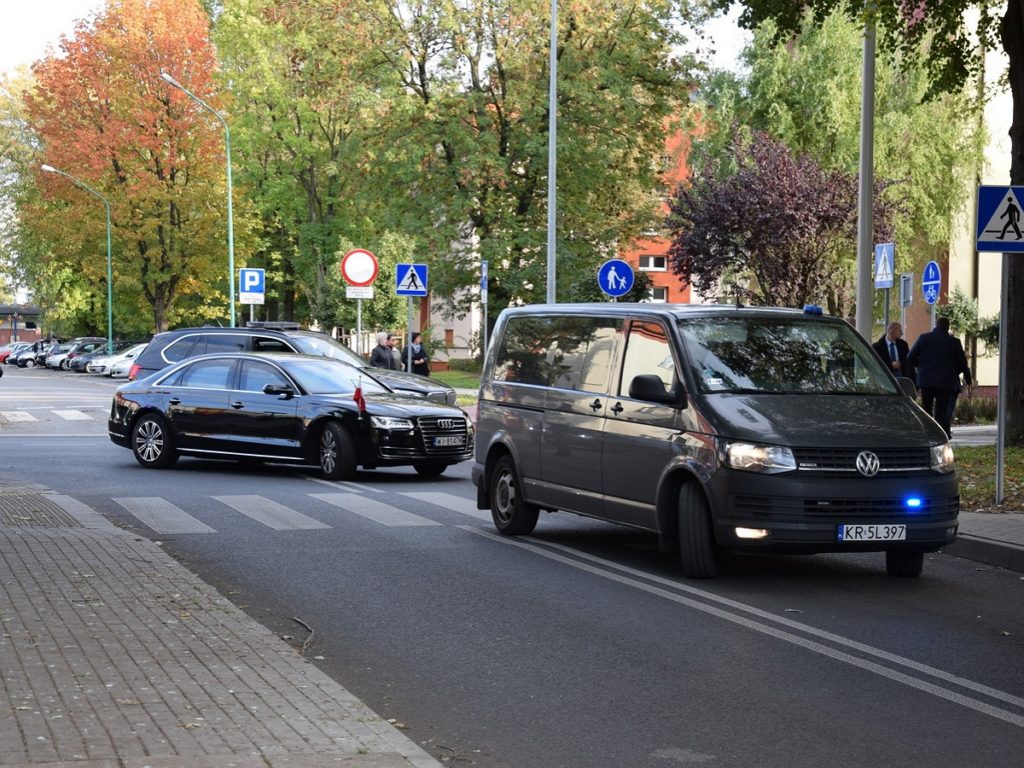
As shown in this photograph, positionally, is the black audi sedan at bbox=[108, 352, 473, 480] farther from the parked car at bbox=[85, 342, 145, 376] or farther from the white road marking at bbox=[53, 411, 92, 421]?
the parked car at bbox=[85, 342, 145, 376]

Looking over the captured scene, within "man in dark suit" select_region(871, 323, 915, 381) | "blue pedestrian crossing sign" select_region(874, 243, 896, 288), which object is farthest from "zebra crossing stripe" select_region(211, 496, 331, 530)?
"man in dark suit" select_region(871, 323, 915, 381)

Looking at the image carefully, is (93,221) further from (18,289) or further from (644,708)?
(644,708)

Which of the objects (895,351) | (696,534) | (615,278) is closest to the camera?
(696,534)

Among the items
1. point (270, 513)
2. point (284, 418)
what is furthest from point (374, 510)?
point (284, 418)

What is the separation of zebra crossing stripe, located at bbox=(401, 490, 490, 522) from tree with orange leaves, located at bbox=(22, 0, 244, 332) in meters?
43.8

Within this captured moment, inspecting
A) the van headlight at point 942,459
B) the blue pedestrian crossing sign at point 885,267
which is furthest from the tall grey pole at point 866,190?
the van headlight at point 942,459

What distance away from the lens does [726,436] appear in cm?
1018

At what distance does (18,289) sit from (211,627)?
261 ft

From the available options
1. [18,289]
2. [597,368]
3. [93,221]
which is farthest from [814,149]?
[18,289]

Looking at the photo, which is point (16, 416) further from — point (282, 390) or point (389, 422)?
point (389, 422)

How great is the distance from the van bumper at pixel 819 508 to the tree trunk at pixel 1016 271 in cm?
867

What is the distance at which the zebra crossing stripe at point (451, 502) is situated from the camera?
1480 cm

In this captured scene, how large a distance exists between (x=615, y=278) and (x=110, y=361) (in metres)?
42.6

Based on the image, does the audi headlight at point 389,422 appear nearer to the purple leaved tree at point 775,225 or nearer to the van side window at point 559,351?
the van side window at point 559,351
